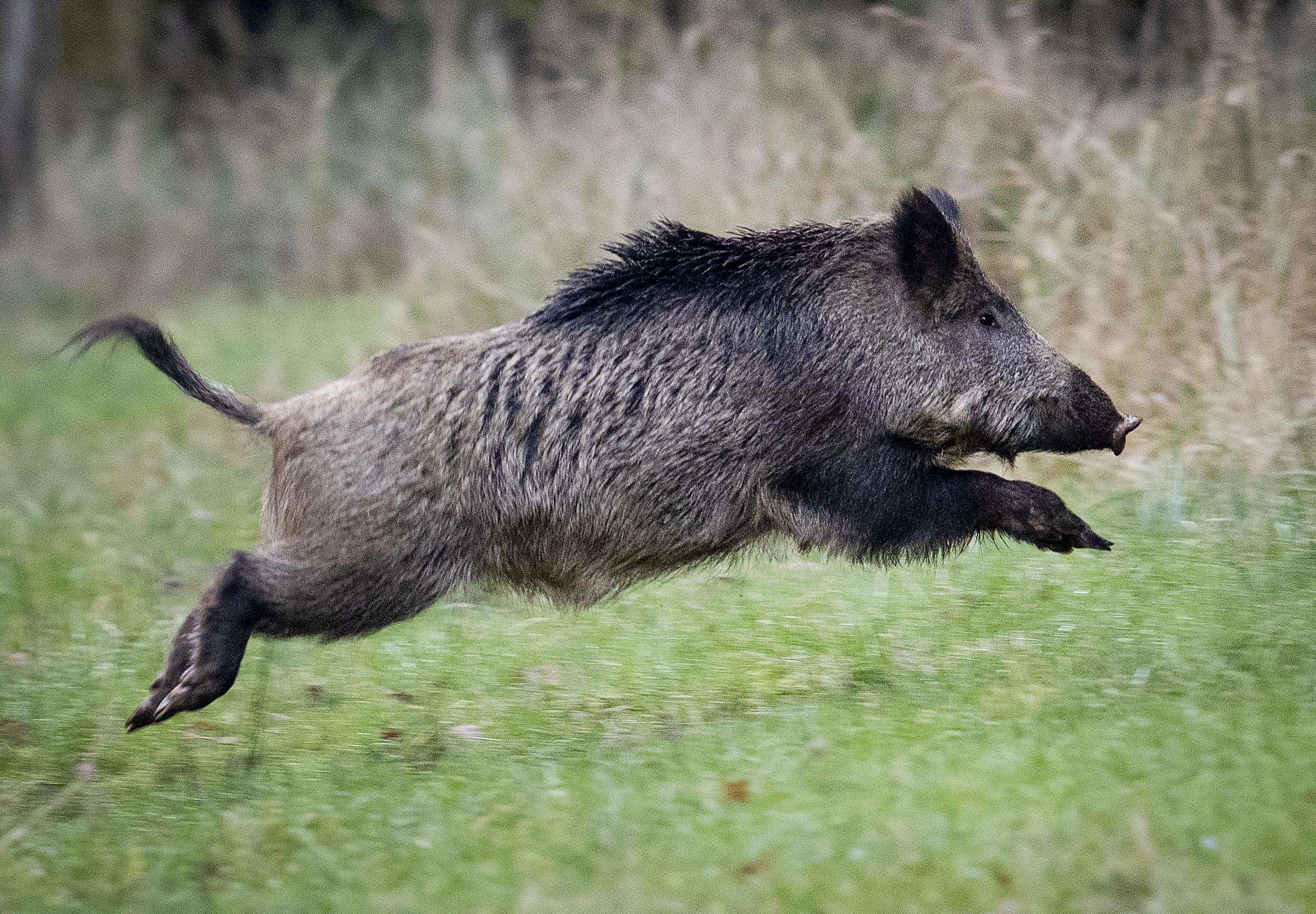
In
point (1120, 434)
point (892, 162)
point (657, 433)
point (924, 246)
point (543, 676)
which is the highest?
point (892, 162)

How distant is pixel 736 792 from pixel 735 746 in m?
0.31

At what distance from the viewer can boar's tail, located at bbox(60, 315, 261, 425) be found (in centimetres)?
424

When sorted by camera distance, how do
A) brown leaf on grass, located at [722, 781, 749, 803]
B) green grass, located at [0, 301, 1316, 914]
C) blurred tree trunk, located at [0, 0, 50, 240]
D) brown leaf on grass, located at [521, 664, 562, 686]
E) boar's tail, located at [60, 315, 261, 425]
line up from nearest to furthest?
green grass, located at [0, 301, 1316, 914], brown leaf on grass, located at [722, 781, 749, 803], boar's tail, located at [60, 315, 261, 425], brown leaf on grass, located at [521, 664, 562, 686], blurred tree trunk, located at [0, 0, 50, 240]

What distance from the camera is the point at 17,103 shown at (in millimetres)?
15914

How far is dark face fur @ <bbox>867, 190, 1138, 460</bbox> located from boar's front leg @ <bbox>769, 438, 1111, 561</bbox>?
164 millimetres

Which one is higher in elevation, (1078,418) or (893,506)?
(1078,418)

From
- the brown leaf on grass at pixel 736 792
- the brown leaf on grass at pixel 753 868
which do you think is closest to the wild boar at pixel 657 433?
the brown leaf on grass at pixel 736 792

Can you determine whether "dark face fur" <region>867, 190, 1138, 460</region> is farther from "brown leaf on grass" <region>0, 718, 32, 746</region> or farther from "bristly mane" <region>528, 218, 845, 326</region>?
"brown leaf on grass" <region>0, 718, 32, 746</region>

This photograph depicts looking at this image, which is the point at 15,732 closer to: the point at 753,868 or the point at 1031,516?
the point at 753,868

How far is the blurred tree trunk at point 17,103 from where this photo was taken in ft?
52.2

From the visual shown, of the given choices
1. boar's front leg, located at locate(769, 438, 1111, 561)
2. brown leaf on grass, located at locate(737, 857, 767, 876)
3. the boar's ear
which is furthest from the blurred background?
brown leaf on grass, located at locate(737, 857, 767, 876)

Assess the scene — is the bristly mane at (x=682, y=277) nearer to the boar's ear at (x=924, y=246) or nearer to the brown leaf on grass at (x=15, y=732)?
the boar's ear at (x=924, y=246)

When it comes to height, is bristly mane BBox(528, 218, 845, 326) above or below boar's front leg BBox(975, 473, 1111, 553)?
above

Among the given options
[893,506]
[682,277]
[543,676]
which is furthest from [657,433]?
[543,676]
